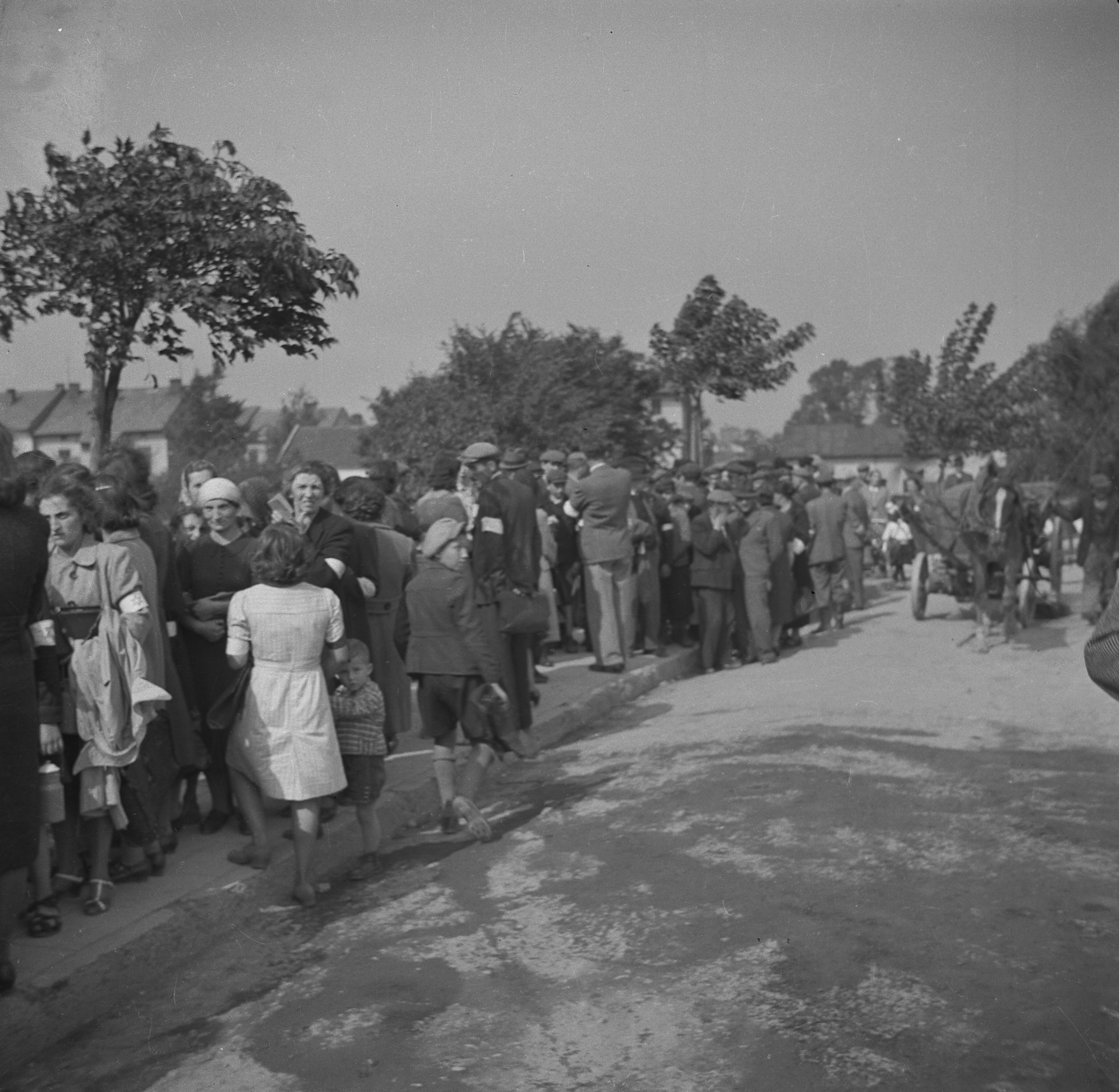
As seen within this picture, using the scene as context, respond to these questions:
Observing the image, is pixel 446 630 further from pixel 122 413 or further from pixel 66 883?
pixel 122 413

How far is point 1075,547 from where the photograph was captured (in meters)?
35.5

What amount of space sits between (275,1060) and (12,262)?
499 cm

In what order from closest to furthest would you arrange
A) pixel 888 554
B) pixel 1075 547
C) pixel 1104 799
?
1. pixel 1104 799
2. pixel 888 554
3. pixel 1075 547

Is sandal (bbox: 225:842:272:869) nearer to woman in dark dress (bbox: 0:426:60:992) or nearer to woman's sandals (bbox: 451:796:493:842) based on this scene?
woman's sandals (bbox: 451:796:493:842)

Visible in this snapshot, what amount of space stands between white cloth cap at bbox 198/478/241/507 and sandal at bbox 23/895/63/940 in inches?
85.0

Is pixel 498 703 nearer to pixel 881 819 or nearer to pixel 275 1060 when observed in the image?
pixel 881 819

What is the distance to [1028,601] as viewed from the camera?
53.2 feet

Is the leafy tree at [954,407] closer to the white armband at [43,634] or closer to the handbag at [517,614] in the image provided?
the handbag at [517,614]

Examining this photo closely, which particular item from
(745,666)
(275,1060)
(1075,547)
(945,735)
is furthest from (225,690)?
(1075,547)

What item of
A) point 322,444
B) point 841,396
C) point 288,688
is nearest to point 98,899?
point 288,688

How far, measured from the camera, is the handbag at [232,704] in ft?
20.0

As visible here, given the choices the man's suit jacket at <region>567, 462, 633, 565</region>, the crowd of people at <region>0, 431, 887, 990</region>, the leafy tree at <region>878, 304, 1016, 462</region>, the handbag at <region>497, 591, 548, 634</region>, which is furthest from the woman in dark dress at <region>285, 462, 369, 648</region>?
the leafy tree at <region>878, 304, 1016, 462</region>

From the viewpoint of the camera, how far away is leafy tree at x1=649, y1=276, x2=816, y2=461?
13125 millimetres

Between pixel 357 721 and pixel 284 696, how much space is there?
57 centimetres
